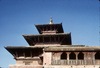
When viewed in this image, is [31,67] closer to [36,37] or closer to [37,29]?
[36,37]

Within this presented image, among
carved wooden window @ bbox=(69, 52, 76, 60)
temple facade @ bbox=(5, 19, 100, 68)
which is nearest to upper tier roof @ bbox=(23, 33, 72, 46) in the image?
temple facade @ bbox=(5, 19, 100, 68)

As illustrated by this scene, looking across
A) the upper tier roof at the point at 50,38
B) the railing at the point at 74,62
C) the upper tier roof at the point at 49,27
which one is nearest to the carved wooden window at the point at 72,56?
the railing at the point at 74,62

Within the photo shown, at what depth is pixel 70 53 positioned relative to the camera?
94.4ft

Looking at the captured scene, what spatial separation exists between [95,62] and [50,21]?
13.7 meters

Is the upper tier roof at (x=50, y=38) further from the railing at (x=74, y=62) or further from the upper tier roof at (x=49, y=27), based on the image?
the railing at (x=74, y=62)

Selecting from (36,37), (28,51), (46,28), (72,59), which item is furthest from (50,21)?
(72,59)

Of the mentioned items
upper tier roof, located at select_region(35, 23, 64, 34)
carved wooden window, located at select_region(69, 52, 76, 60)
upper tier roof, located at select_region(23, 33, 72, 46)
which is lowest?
carved wooden window, located at select_region(69, 52, 76, 60)

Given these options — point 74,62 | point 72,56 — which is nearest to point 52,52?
point 72,56

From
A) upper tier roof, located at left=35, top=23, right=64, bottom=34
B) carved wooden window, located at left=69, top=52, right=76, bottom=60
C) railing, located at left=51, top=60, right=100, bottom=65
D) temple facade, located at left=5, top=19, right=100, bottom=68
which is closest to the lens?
railing, located at left=51, top=60, right=100, bottom=65

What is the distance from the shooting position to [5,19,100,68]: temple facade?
92.1ft

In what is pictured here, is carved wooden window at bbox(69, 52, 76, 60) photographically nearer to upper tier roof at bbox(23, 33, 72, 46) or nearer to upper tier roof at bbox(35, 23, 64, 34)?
upper tier roof at bbox(23, 33, 72, 46)

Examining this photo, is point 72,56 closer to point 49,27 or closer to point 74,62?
point 74,62

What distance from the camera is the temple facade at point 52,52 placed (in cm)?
2808

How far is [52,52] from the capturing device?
94.1ft
